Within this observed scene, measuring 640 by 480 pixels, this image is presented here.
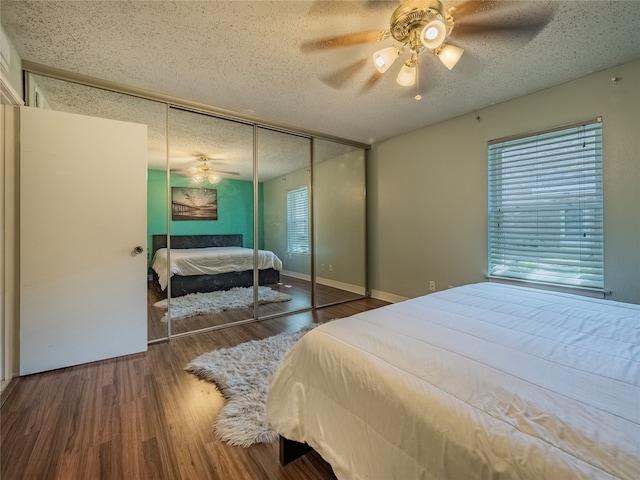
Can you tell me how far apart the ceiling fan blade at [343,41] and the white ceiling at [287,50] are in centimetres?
4

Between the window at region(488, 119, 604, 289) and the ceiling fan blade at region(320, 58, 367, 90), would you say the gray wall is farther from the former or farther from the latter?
the ceiling fan blade at region(320, 58, 367, 90)

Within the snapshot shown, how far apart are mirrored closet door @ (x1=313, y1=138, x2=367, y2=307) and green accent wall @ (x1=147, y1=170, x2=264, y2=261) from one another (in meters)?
0.96

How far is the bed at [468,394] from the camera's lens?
2.07 feet

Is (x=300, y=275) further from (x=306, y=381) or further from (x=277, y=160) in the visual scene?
(x=306, y=381)

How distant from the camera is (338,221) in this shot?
426 cm

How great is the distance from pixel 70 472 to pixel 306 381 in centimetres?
122

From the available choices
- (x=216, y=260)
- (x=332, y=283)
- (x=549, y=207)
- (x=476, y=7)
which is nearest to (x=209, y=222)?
(x=216, y=260)

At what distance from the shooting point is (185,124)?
3057 millimetres

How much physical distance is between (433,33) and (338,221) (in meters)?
2.91

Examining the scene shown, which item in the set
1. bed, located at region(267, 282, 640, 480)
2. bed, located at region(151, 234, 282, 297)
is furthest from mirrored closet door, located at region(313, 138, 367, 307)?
bed, located at region(267, 282, 640, 480)

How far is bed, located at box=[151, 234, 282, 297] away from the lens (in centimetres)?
308

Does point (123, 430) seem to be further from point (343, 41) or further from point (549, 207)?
point (549, 207)

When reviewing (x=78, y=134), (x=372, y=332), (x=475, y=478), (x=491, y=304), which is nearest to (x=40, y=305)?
(x=78, y=134)

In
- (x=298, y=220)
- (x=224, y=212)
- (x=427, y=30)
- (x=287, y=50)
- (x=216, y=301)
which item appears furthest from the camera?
(x=298, y=220)
